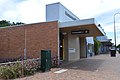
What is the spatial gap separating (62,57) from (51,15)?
18.2 feet

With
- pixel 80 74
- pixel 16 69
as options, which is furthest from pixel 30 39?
pixel 80 74

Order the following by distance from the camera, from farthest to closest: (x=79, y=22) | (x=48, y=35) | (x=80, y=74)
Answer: (x=48, y=35), (x=79, y=22), (x=80, y=74)

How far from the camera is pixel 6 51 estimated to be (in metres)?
19.6

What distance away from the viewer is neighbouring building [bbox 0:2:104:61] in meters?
15.6

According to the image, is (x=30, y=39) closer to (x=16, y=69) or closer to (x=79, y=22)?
(x=79, y=22)

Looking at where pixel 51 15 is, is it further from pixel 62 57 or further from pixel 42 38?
pixel 42 38

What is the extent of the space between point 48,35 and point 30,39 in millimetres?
2211

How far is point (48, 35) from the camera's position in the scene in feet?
52.4

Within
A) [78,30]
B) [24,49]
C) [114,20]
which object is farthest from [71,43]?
[114,20]

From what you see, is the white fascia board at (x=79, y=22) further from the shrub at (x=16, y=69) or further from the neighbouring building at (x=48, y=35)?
the shrub at (x=16, y=69)

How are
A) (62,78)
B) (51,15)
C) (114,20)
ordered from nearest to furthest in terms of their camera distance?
(62,78)
(51,15)
(114,20)

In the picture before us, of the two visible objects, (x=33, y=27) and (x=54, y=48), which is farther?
(x=33, y=27)

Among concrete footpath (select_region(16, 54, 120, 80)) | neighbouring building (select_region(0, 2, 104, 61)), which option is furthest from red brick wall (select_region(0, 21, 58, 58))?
concrete footpath (select_region(16, 54, 120, 80))

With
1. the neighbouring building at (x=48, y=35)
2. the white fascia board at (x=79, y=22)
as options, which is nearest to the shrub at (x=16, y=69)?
the neighbouring building at (x=48, y=35)
